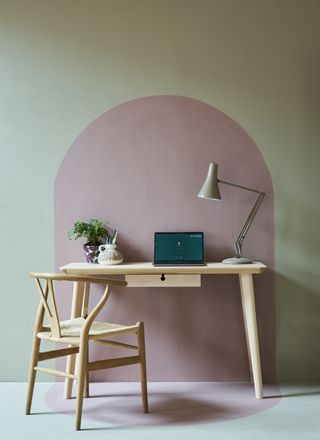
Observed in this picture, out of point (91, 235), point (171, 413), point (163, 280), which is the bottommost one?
point (171, 413)

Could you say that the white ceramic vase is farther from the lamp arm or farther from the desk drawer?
the lamp arm

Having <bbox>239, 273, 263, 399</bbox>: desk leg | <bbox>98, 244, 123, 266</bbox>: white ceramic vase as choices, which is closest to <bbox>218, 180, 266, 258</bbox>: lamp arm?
<bbox>239, 273, 263, 399</bbox>: desk leg

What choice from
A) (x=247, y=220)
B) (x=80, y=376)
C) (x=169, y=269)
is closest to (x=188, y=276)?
(x=169, y=269)

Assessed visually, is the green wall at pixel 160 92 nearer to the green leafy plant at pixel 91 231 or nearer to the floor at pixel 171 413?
the green leafy plant at pixel 91 231

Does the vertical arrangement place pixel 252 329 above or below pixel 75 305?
below

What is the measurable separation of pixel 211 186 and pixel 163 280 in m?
0.66

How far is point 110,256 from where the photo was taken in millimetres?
3695

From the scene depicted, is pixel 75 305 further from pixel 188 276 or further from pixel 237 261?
pixel 237 261

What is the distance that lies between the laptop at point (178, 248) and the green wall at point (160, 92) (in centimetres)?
55

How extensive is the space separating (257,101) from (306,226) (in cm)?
87

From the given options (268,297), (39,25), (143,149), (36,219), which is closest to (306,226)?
(268,297)

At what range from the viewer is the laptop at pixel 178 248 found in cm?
373

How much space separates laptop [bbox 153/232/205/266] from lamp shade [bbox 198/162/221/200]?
0.25 meters

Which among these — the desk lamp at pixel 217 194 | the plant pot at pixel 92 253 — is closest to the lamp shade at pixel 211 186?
the desk lamp at pixel 217 194
